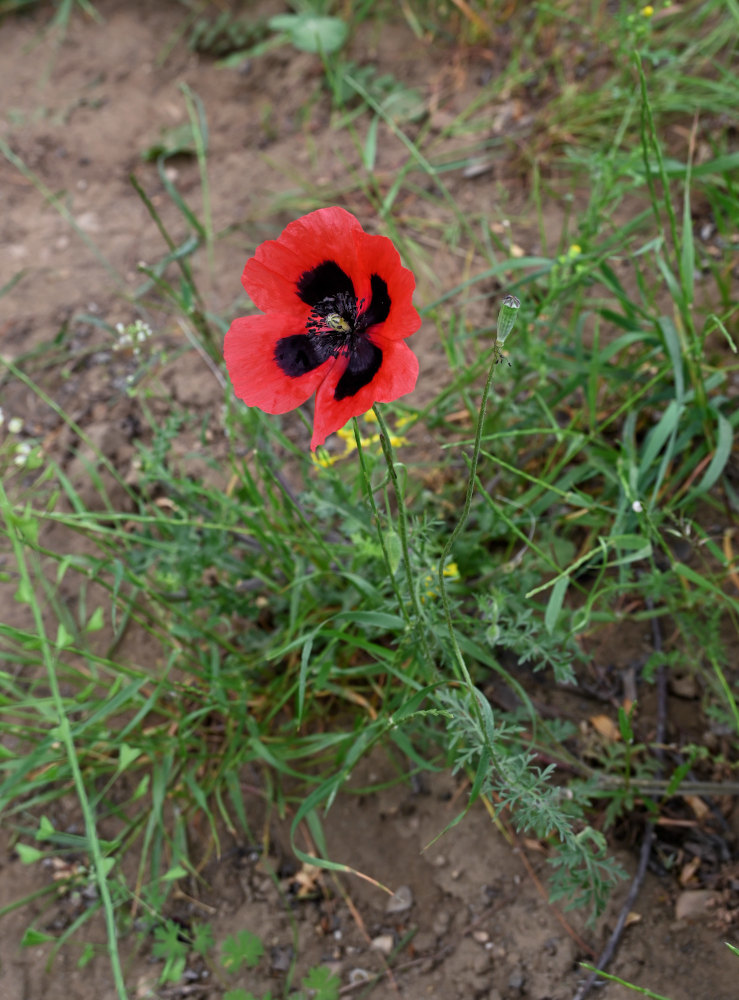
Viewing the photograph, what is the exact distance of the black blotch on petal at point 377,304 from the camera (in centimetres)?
133

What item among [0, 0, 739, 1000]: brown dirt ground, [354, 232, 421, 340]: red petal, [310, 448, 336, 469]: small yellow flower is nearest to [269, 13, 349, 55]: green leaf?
[0, 0, 739, 1000]: brown dirt ground

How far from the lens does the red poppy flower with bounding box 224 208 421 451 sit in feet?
4.32

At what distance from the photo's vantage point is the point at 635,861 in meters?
1.87

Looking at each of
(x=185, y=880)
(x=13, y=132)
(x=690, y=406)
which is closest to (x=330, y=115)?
(x=13, y=132)

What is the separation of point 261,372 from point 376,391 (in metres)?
0.30

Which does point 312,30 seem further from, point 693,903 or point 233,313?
point 693,903

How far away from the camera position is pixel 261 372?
1.44m

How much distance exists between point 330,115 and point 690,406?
2416 mm

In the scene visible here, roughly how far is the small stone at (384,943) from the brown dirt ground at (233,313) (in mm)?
14

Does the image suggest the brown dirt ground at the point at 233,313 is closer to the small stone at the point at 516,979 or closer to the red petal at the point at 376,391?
the small stone at the point at 516,979

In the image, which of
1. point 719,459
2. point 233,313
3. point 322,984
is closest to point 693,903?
point 322,984

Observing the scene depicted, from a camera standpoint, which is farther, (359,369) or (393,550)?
(393,550)

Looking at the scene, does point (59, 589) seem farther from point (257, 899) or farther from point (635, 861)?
point (635, 861)

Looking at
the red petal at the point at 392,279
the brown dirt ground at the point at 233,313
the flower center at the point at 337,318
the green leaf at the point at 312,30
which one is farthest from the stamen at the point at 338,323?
the green leaf at the point at 312,30
